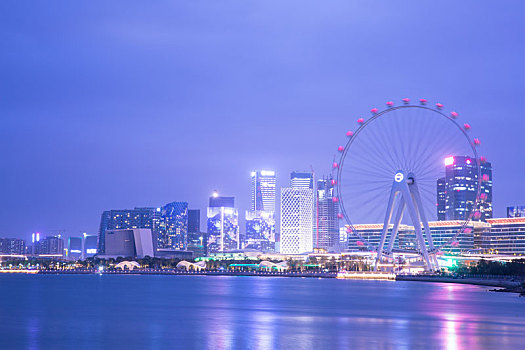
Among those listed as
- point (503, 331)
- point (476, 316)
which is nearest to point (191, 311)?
point (476, 316)

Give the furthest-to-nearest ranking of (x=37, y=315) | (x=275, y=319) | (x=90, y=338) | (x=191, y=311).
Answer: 1. (x=191, y=311)
2. (x=37, y=315)
3. (x=275, y=319)
4. (x=90, y=338)

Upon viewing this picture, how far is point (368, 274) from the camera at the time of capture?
190m

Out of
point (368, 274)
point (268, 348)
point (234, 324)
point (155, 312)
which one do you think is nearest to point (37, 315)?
point (155, 312)

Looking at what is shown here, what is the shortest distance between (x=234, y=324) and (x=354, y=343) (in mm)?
14702

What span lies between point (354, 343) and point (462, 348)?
6282mm

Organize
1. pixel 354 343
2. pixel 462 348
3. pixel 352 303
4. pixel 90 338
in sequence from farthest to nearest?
pixel 352 303 → pixel 90 338 → pixel 354 343 → pixel 462 348

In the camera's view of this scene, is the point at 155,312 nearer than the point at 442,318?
No

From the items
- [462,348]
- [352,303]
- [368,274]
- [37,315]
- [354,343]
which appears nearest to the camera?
[462,348]

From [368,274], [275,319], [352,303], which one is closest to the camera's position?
[275,319]

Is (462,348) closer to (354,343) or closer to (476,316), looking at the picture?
(354,343)

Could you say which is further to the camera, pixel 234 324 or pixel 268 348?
pixel 234 324

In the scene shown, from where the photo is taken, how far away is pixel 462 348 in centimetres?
4284

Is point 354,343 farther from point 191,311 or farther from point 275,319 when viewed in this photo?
point 191,311

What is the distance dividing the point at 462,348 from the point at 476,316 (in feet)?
70.7
